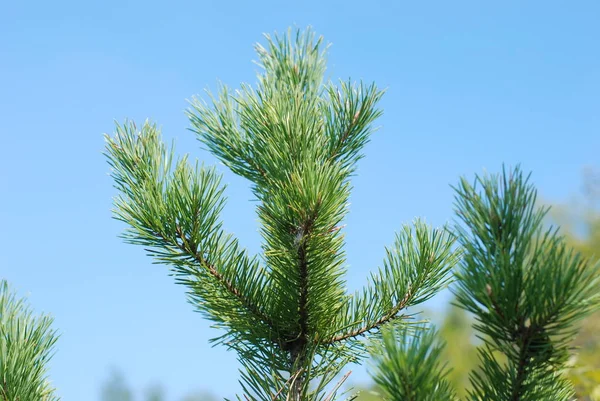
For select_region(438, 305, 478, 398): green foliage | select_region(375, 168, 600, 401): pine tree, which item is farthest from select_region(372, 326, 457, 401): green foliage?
select_region(438, 305, 478, 398): green foliage

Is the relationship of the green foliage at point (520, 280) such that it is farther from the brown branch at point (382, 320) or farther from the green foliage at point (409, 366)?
the brown branch at point (382, 320)

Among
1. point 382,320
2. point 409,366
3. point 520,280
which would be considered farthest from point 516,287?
point 382,320

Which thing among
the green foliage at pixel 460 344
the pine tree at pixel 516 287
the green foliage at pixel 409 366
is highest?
the green foliage at pixel 460 344

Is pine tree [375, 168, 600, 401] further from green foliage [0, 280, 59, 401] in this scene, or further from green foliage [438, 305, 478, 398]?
green foliage [438, 305, 478, 398]

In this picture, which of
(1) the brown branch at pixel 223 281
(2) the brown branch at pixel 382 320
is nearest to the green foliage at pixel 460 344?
(2) the brown branch at pixel 382 320

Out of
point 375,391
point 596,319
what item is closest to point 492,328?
point 375,391

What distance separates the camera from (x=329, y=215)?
137 centimetres

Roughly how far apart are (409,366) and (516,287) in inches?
8.5

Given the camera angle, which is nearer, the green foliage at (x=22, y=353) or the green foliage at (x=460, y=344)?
the green foliage at (x=22, y=353)

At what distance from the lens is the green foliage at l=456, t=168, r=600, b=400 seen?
3.14 ft

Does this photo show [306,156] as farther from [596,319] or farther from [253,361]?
[596,319]

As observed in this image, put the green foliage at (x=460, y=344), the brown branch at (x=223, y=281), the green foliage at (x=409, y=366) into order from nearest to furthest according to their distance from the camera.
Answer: the green foliage at (x=409, y=366), the brown branch at (x=223, y=281), the green foliage at (x=460, y=344)

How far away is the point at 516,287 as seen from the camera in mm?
973

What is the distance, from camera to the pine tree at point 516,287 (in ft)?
3.11
